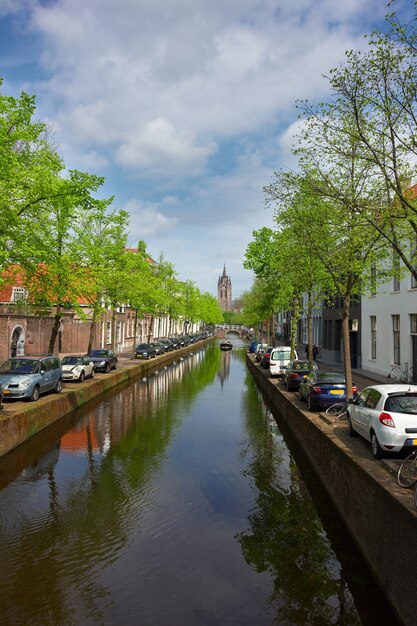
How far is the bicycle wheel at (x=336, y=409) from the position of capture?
1413 cm

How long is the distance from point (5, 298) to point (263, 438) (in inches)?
1106

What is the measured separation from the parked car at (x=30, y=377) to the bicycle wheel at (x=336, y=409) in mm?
9975

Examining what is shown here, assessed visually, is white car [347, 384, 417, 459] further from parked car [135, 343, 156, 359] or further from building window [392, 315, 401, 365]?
parked car [135, 343, 156, 359]

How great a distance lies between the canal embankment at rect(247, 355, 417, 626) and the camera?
5.62m

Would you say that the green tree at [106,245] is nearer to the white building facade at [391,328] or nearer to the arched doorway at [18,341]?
the arched doorway at [18,341]

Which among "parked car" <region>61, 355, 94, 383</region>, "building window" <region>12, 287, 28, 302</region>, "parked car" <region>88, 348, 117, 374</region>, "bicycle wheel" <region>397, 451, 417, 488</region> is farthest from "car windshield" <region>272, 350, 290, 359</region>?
"bicycle wheel" <region>397, 451, 417, 488</region>

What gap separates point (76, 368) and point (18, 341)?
32.8ft

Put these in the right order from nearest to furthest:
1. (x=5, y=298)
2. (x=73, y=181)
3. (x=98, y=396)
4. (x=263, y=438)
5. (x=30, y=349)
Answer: (x=263, y=438), (x=73, y=181), (x=98, y=396), (x=30, y=349), (x=5, y=298)

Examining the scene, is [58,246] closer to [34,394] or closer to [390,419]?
[34,394]

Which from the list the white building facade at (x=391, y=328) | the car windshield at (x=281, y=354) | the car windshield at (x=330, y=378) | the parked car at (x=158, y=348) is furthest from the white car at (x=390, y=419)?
the parked car at (x=158, y=348)

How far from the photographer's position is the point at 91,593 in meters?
6.33

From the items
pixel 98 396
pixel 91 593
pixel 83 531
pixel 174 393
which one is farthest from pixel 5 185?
pixel 174 393

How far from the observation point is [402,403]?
8977 mm

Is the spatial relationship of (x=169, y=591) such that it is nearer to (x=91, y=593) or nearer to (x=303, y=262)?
(x=91, y=593)
